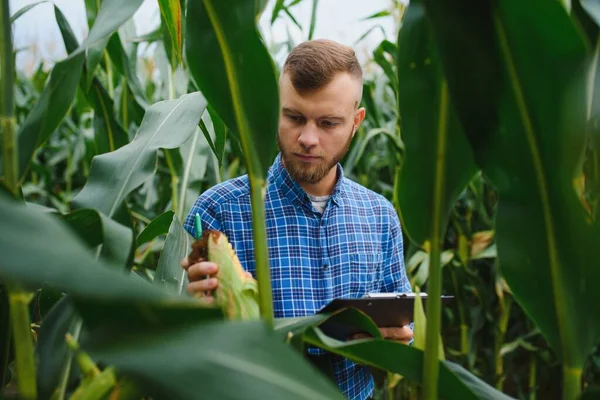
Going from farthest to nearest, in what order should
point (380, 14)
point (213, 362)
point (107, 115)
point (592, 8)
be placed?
point (380, 14) < point (107, 115) < point (592, 8) < point (213, 362)

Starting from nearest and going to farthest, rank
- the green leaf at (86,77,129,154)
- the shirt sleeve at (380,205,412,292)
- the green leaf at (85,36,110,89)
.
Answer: the green leaf at (85,36,110,89) → the green leaf at (86,77,129,154) → the shirt sleeve at (380,205,412,292)

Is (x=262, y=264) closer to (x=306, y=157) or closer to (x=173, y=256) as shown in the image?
(x=173, y=256)

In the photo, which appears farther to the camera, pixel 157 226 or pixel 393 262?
pixel 393 262

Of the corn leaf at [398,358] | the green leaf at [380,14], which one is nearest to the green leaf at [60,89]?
the corn leaf at [398,358]

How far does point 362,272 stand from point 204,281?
618mm

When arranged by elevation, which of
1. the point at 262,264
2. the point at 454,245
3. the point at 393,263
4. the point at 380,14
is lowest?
the point at 454,245

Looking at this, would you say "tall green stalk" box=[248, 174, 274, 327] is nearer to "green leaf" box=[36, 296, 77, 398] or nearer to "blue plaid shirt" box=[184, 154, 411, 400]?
"green leaf" box=[36, 296, 77, 398]

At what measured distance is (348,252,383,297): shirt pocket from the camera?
1.10 meters

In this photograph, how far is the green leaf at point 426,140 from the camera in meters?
0.46

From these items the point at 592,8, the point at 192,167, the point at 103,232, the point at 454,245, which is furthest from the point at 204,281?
the point at 454,245

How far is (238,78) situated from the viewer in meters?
0.49

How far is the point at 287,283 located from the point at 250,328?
28.4 inches

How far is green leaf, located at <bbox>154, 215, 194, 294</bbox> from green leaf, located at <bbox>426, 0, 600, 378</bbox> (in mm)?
389

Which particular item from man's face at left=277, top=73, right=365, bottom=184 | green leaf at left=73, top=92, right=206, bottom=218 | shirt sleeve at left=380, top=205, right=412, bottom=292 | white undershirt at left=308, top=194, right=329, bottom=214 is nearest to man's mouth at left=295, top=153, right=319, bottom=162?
man's face at left=277, top=73, right=365, bottom=184
